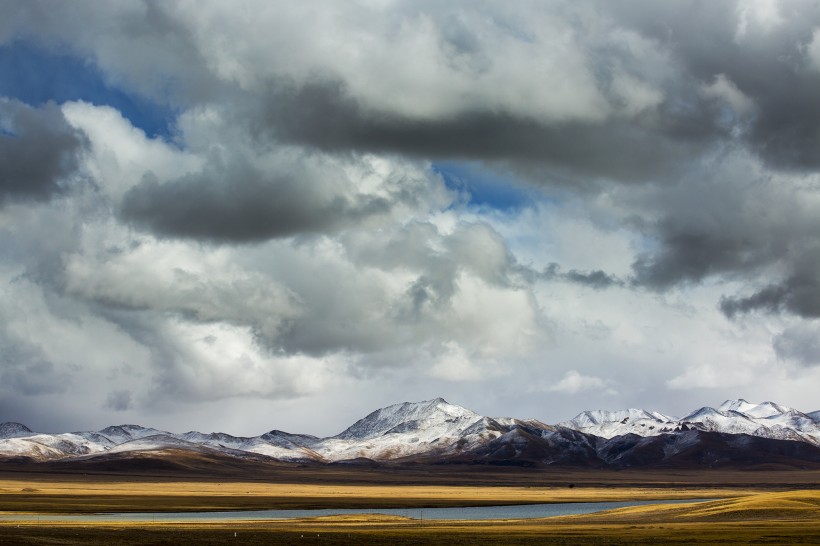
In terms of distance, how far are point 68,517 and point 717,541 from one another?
95.2m

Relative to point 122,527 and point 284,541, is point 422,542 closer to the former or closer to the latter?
point 284,541

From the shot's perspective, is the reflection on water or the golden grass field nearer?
the golden grass field

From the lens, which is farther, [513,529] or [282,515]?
[282,515]

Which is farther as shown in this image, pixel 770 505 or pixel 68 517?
pixel 68 517


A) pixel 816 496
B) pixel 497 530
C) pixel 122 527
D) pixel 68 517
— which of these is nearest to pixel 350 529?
pixel 497 530

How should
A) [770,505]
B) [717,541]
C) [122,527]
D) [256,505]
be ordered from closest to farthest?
[717,541], [122,527], [770,505], [256,505]

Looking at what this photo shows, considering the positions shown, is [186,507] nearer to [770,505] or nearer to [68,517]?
[68,517]

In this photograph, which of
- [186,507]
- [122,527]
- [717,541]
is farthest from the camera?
[186,507]

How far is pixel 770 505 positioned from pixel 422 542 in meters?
59.0

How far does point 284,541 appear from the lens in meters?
91.4

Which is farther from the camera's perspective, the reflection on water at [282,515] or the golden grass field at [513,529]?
the reflection on water at [282,515]

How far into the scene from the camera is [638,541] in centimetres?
8562

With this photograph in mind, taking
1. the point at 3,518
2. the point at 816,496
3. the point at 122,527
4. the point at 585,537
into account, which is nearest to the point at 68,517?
the point at 3,518

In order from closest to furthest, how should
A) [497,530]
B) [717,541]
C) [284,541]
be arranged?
[717,541], [284,541], [497,530]
